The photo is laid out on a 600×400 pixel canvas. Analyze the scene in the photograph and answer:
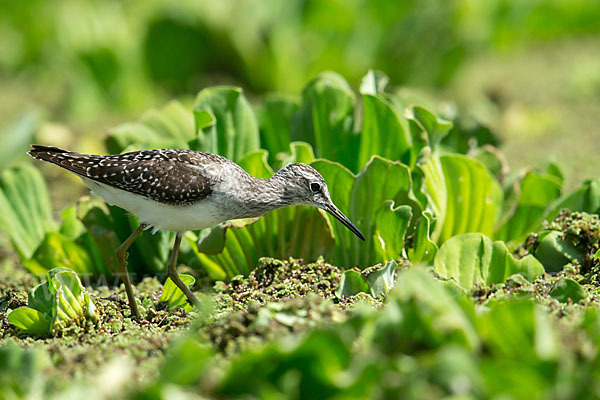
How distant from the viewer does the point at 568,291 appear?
373 cm

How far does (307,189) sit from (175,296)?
92cm

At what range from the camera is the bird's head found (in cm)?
421

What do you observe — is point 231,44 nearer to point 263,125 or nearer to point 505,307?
point 263,125

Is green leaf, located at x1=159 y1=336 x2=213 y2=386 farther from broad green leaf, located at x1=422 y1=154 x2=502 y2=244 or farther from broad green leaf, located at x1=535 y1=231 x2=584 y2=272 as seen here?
broad green leaf, located at x1=535 y1=231 x2=584 y2=272

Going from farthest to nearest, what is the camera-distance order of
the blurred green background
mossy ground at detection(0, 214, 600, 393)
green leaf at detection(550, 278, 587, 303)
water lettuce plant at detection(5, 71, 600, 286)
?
the blurred green background → water lettuce plant at detection(5, 71, 600, 286) → green leaf at detection(550, 278, 587, 303) → mossy ground at detection(0, 214, 600, 393)

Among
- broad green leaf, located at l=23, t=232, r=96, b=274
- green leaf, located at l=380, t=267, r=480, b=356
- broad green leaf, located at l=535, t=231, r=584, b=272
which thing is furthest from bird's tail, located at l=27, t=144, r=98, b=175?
broad green leaf, located at l=535, t=231, r=584, b=272

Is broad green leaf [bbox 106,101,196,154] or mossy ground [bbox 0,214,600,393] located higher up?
broad green leaf [bbox 106,101,196,154]

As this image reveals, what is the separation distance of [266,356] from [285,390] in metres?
0.15

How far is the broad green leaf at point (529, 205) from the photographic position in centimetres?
479

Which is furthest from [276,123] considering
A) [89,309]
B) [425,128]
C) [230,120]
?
[89,309]

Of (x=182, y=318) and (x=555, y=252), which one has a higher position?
(x=555, y=252)

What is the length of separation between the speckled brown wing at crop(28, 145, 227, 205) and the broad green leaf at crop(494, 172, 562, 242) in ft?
6.13

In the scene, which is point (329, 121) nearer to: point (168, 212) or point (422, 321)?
point (168, 212)

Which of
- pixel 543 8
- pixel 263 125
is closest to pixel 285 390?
pixel 263 125
